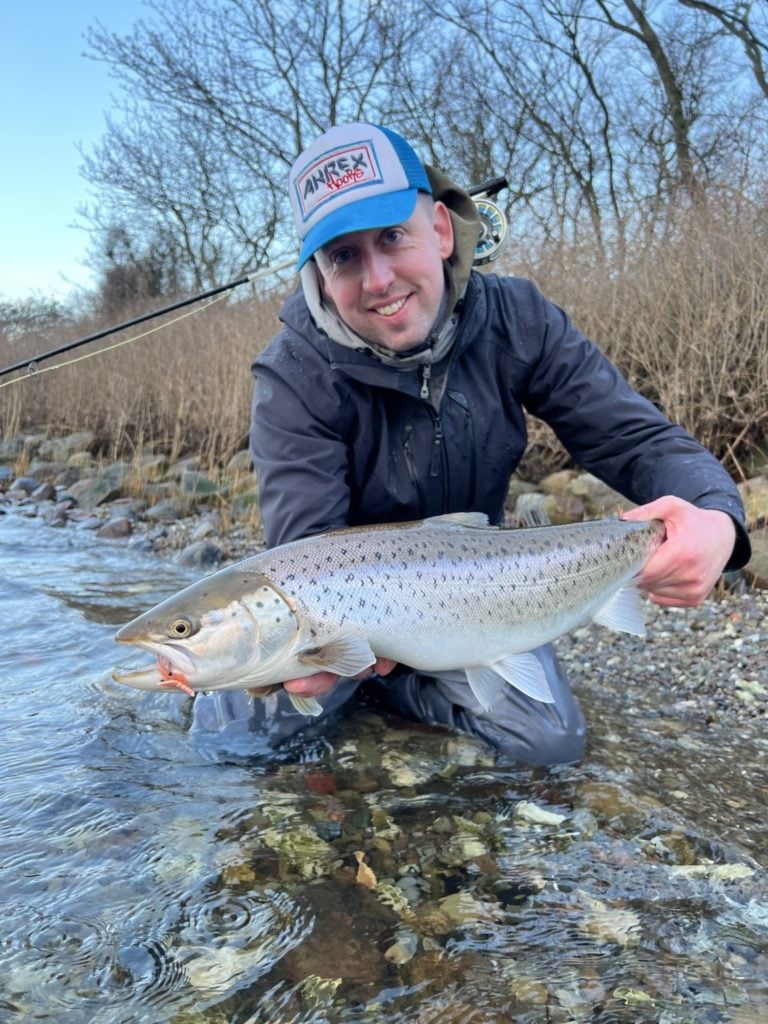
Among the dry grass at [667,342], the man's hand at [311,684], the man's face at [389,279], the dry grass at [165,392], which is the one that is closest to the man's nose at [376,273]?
the man's face at [389,279]

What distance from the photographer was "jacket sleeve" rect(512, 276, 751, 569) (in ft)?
10.4

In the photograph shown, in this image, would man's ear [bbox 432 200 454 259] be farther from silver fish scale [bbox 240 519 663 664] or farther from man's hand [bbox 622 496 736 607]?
man's hand [bbox 622 496 736 607]

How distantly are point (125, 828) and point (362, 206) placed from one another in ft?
7.10

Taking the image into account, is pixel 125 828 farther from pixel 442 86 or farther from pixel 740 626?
pixel 442 86

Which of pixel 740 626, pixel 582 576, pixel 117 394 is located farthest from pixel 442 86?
pixel 582 576

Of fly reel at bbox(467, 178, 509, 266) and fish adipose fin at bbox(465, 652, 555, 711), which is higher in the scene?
fly reel at bbox(467, 178, 509, 266)

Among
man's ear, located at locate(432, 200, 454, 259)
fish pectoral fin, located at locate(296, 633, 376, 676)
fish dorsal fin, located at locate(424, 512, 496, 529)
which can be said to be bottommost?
fish pectoral fin, located at locate(296, 633, 376, 676)

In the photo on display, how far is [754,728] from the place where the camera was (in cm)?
351

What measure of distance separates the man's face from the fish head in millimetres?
1083

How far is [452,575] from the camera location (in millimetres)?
2641

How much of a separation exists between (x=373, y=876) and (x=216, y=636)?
0.85m

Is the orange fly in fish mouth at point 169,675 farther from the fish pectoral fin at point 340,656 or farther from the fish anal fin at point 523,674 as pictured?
the fish anal fin at point 523,674

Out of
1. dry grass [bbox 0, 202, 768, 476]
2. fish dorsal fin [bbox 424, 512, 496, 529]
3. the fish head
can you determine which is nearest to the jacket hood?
fish dorsal fin [bbox 424, 512, 496, 529]

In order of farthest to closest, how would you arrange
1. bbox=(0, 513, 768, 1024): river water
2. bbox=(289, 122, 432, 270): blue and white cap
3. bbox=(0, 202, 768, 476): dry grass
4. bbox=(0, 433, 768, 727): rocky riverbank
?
bbox=(0, 202, 768, 476): dry grass < bbox=(0, 433, 768, 727): rocky riverbank < bbox=(289, 122, 432, 270): blue and white cap < bbox=(0, 513, 768, 1024): river water
